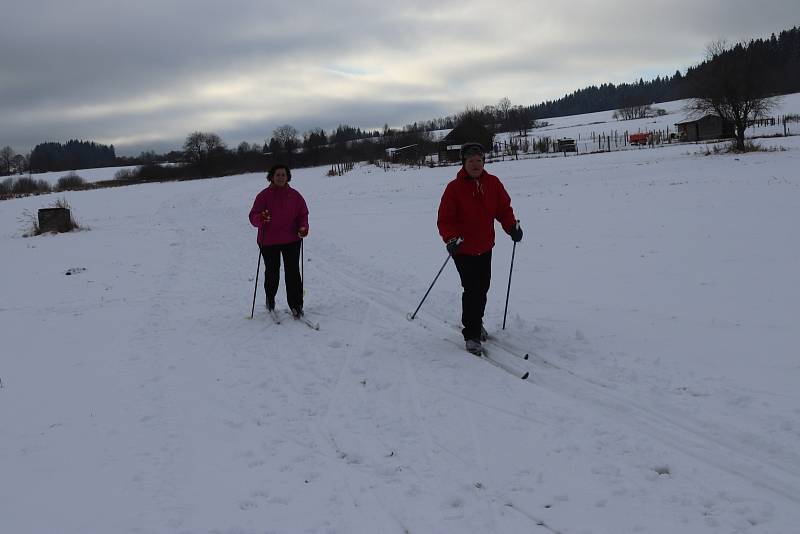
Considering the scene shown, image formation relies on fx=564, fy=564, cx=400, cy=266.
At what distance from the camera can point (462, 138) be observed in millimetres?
67750

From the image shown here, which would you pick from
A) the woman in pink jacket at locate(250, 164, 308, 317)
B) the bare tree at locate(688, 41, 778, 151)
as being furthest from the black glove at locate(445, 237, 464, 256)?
the bare tree at locate(688, 41, 778, 151)

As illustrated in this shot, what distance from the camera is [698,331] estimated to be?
6.27 m

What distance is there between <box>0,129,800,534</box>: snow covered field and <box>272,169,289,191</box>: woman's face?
76.0 inches

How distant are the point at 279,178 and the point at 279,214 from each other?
498mm

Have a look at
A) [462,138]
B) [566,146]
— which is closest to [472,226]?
[462,138]

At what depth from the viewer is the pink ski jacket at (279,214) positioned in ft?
→ 25.8

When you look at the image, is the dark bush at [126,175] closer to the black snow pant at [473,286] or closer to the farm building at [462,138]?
the farm building at [462,138]

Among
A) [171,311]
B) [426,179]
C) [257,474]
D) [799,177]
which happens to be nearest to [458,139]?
[426,179]

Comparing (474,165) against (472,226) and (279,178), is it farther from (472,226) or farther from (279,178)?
(279,178)

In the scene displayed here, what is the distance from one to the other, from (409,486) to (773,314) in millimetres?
5178

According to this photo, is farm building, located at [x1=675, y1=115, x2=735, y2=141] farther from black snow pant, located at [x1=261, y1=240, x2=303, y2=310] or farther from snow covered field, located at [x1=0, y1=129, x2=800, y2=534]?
black snow pant, located at [x1=261, y1=240, x2=303, y2=310]

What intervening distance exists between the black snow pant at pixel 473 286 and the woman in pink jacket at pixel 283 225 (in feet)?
8.64

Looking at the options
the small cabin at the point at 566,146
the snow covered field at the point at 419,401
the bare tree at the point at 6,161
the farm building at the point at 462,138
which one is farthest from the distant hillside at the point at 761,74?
the bare tree at the point at 6,161

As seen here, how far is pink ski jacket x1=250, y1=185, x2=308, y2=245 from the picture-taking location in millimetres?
7879
